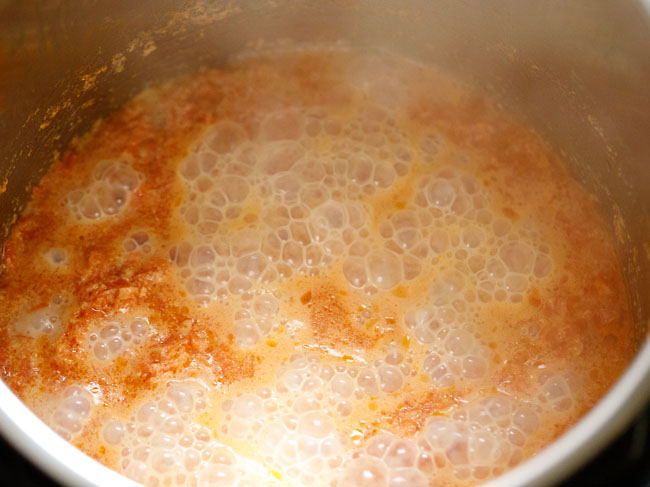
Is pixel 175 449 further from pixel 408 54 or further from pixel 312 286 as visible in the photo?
pixel 408 54

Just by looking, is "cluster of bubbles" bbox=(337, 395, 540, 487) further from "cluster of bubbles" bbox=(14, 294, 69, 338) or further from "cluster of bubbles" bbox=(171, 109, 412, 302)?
"cluster of bubbles" bbox=(14, 294, 69, 338)

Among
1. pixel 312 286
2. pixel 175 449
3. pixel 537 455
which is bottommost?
pixel 175 449

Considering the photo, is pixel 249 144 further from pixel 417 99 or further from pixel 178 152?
pixel 417 99

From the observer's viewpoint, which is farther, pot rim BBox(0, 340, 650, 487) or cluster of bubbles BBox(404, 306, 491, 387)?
cluster of bubbles BBox(404, 306, 491, 387)

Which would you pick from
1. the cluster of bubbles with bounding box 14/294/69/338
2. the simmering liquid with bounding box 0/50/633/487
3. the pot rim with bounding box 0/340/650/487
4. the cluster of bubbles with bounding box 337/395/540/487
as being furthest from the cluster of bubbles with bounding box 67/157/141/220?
the cluster of bubbles with bounding box 337/395/540/487

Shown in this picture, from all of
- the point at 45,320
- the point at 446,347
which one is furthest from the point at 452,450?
the point at 45,320

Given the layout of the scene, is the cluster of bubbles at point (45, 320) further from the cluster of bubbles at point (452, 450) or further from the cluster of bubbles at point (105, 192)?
the cluster of bubbles at point (452, 450)

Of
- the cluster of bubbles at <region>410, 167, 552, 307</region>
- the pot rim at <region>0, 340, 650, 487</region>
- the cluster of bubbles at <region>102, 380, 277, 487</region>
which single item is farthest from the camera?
the cluster of bubbles at <region>410, 167, 552, 307</region>
